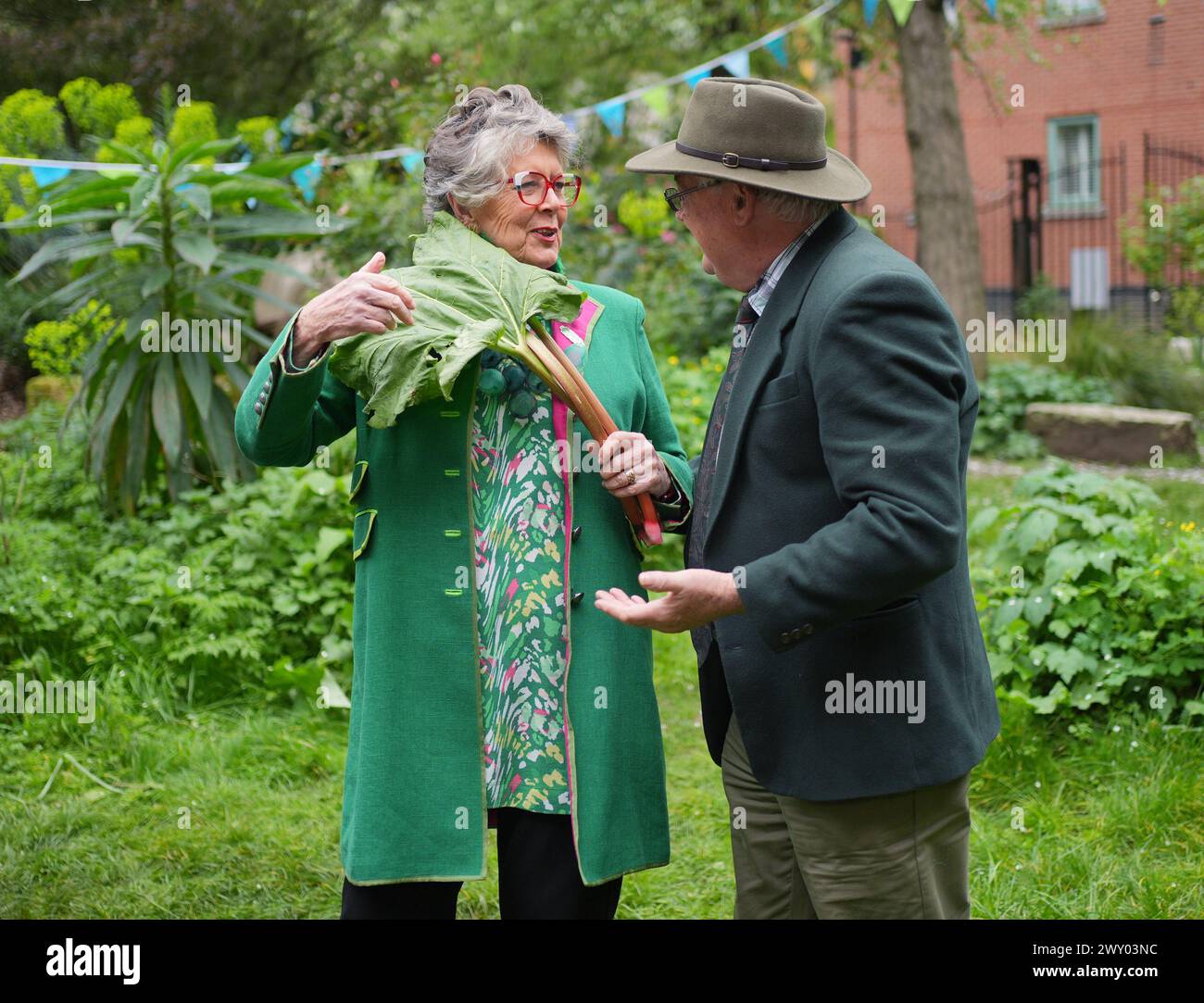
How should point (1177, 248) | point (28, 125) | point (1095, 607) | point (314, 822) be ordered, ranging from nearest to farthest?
point (314, 822), point (1095, 607), point (28, 125), point (1177, 248)

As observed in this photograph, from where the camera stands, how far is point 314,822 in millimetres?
4379

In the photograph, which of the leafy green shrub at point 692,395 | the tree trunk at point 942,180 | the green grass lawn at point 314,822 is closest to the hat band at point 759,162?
the green grass lawn at point 314,822

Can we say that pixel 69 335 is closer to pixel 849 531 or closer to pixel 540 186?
pixel 540 186

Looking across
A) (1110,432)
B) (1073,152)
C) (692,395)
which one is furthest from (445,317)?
(1073,152)

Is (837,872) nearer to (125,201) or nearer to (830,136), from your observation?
(125,201)

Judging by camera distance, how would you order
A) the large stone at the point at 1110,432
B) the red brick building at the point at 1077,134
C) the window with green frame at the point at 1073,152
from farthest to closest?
1. the window with green frame at the point at 1073,152
2. the red brick building at the point at 1077,134
3. the large stone at the point at 1110,432

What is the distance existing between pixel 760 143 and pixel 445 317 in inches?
28.0

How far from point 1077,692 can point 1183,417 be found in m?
6.12

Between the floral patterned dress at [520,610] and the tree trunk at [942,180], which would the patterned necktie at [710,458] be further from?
the tree trunk at [942,180]

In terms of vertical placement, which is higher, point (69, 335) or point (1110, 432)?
point (69, 335)

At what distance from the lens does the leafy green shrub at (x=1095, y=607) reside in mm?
4484

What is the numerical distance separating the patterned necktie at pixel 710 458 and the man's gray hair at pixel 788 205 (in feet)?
0.58

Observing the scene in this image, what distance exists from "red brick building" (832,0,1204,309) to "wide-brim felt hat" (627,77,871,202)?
1635cm

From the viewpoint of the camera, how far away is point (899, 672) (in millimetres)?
2336
